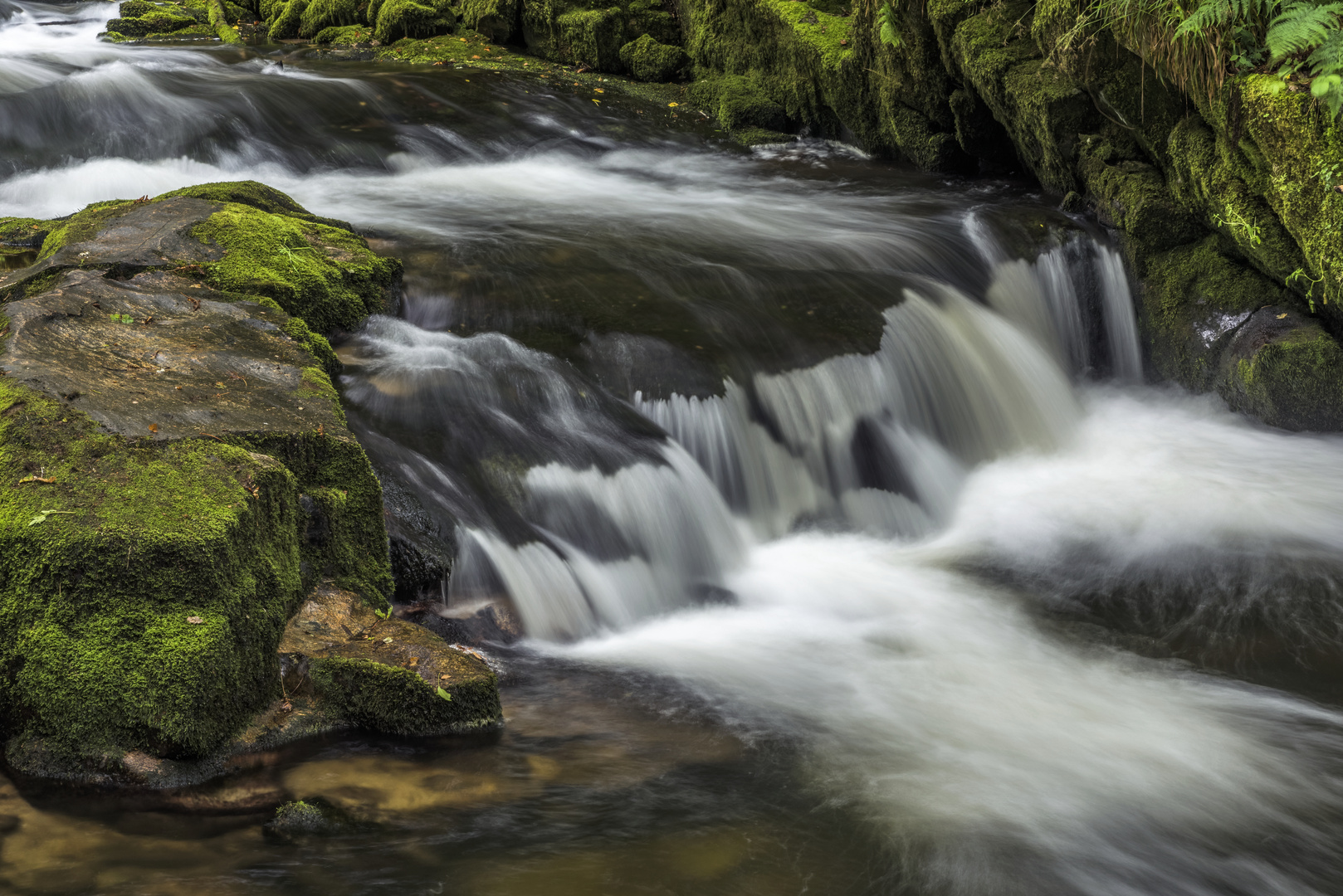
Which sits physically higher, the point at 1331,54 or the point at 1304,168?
the point at 1331,54

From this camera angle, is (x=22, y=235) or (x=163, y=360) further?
(x=22, y=235)

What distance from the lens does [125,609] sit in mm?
3133

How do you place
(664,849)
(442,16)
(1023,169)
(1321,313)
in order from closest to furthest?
(664,849)
(1321,313)
(1023,169)
(442,16)

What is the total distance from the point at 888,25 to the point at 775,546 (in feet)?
19.0

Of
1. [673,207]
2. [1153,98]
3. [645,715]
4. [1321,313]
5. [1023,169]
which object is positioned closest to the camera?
[645,715]

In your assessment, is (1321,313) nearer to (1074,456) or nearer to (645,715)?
(1074,456)

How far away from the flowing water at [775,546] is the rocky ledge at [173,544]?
0.18m

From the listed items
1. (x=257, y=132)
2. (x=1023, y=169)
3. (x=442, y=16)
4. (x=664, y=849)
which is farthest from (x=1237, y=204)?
(x=442, y=16)

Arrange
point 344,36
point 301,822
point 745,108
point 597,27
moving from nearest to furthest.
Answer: point 301,822, point 745,108, point 597,27, point 344,36

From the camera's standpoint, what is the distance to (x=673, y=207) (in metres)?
9.38

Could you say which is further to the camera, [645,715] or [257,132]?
[257,132]

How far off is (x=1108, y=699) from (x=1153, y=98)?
17.2 ft

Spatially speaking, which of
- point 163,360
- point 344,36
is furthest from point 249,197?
point 344,36

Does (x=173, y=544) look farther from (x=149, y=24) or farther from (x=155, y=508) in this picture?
(x=149, y=24)
